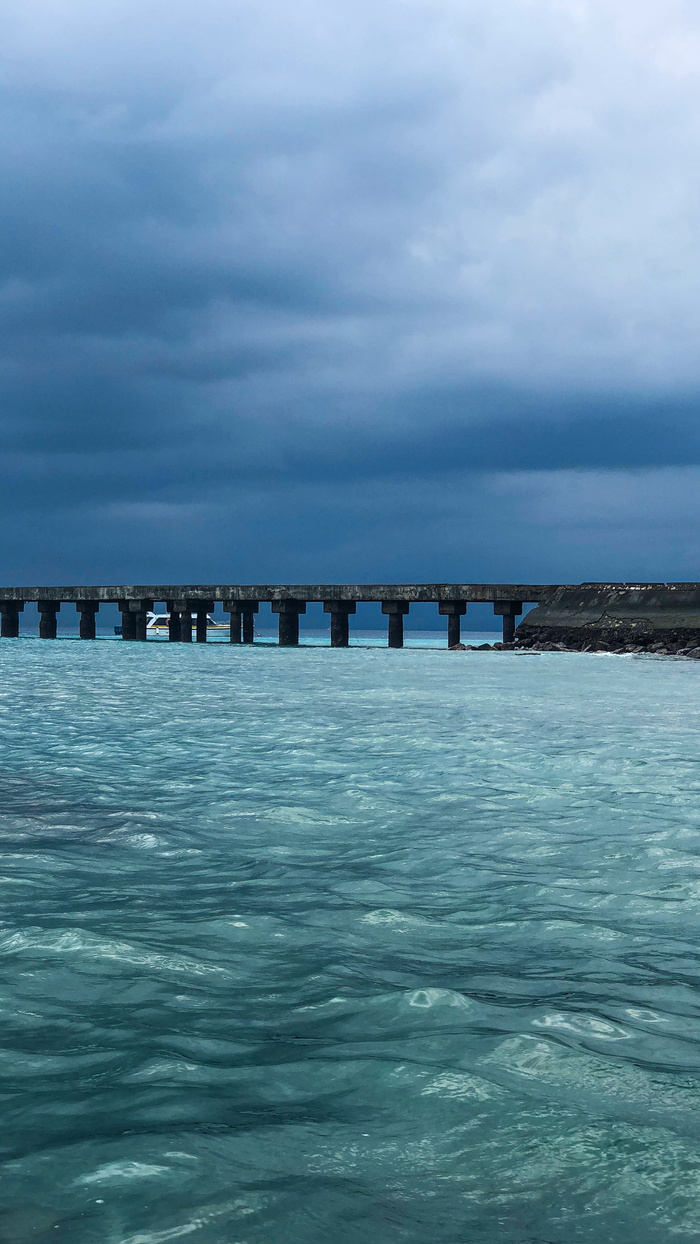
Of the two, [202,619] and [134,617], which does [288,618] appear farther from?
[202,619]

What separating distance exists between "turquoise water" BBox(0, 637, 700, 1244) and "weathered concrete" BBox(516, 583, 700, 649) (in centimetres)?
2106

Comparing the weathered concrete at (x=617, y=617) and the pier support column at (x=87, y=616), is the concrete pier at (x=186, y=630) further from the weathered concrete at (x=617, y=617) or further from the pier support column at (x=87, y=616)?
the weathered concrete at (x=617, y=617)

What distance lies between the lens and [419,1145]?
2420 millimetres

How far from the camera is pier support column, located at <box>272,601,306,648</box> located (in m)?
39.1

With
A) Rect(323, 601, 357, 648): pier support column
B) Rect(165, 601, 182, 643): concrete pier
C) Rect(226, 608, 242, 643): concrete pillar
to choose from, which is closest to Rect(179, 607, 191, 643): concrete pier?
Rect(165, 601, 182, 643): concrete pier

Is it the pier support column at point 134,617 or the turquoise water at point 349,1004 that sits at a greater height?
the pier support column at point 134,617

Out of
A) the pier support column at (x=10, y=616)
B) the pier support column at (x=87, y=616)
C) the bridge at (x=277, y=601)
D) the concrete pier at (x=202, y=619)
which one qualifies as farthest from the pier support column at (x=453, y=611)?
the pier support column at (x=10, y=616)

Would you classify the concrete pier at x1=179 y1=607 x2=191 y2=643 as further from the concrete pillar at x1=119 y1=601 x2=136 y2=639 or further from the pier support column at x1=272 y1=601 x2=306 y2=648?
the pier support column at x1=272 y1=601 x2=306 y2=648

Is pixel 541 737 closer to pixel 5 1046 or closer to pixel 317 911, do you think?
pixel 317 911

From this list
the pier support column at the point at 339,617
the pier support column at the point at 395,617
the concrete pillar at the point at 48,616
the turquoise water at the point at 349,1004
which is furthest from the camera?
the concrete pillar at the point at 48,616

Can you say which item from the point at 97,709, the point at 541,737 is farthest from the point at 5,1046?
the point at 97,709

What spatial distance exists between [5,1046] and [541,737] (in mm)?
8372

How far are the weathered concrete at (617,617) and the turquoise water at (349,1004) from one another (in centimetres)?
2106

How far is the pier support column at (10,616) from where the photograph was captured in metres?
46.5
